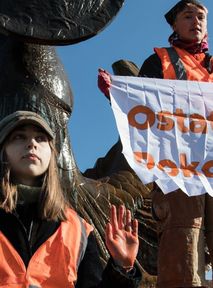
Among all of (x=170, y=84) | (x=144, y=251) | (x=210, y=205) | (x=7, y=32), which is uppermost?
(x=7, y=32)

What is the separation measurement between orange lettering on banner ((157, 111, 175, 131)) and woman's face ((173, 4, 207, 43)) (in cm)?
51

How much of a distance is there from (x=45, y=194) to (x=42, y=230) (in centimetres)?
13

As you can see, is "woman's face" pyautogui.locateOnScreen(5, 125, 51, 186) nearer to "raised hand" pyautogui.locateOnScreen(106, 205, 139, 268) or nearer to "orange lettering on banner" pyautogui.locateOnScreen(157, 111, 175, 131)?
"raised hand" pyautogui.locateOnScreen(106, 205, 139, 268)

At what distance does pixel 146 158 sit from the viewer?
3.96m

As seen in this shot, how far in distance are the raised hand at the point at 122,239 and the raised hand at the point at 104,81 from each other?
1503mm

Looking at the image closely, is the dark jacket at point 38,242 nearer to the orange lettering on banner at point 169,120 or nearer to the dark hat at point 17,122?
the dark hat at point 17,122

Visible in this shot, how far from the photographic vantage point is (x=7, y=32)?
4703 mm

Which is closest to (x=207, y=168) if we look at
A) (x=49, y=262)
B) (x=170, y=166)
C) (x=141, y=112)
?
(x=170, y=166)

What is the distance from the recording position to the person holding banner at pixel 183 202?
3.83 meters

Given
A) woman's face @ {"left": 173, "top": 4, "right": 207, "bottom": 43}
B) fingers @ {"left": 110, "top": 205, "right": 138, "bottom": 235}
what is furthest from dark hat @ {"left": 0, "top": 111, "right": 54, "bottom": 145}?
woman's face @ {"left": 173, "top": 4, "right": 207, "bottom": 43}

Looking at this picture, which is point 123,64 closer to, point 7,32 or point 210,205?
point 7,32

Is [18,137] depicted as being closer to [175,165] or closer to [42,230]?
[42,230]

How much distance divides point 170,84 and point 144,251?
5.33 feet

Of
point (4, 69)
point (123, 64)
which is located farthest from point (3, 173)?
point (123, 64)
